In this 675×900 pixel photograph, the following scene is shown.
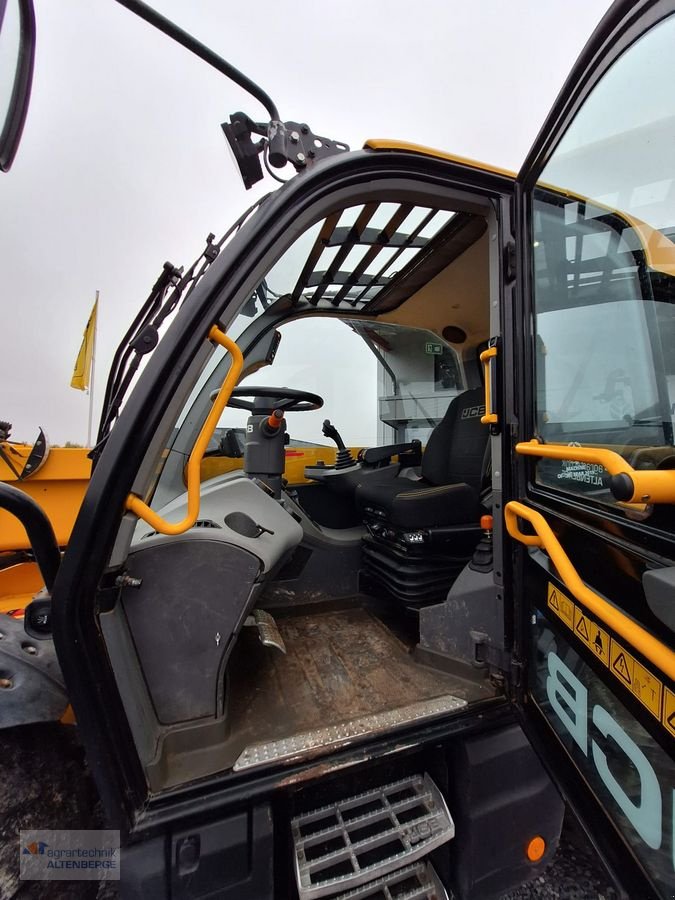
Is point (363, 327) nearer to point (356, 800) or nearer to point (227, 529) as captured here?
point (227, 529)

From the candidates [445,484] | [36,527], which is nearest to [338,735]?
[36,527]

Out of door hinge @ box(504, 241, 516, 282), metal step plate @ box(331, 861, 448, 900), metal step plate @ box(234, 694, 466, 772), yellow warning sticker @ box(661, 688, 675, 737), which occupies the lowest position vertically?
metal step plate @ box(331, 861, 448, 900)

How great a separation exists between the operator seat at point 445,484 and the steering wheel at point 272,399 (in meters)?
0.63

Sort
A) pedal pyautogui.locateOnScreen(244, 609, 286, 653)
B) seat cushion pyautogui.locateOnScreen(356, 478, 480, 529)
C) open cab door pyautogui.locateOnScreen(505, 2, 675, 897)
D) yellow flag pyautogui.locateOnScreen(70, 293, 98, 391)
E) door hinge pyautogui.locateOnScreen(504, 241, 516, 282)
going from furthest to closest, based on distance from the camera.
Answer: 1. yellow flag pyautogui.locateOnScreen(70, 293, 98, 391)
2. seat cushion pyautogui.locateOnScreen(356, 478, 480, 529)
3. pedal pyautogui.locateOnScreen(244, 609, 286, 653)
4. door hinge pyautogui.locateOnScreen(504, 241, 516, 282)
5. open cab door pyautogui.locateOnScreen(505, 2, 675, 897)

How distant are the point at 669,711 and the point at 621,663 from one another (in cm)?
10

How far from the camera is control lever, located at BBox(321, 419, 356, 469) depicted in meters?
2.55

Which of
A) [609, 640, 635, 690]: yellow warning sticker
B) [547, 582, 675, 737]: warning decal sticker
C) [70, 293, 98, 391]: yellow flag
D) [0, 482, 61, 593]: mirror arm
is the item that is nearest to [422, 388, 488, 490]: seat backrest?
[547, 582, 675, 737]: warning decal sticker

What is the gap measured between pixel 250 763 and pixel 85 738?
40cm

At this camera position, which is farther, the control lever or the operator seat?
the control lever

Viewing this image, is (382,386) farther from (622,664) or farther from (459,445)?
(622,664)

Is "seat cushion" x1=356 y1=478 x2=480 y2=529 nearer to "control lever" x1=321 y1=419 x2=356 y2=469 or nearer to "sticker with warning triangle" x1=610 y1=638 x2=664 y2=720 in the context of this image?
"control lever" x1=321 y1=419 x2=356 y2=469

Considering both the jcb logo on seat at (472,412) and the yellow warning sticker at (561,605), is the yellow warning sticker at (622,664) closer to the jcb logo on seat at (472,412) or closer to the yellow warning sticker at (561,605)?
the yellow warning sticker at (561,605)

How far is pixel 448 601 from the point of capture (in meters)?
1.39

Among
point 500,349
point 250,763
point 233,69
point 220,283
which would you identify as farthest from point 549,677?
point 233,69
